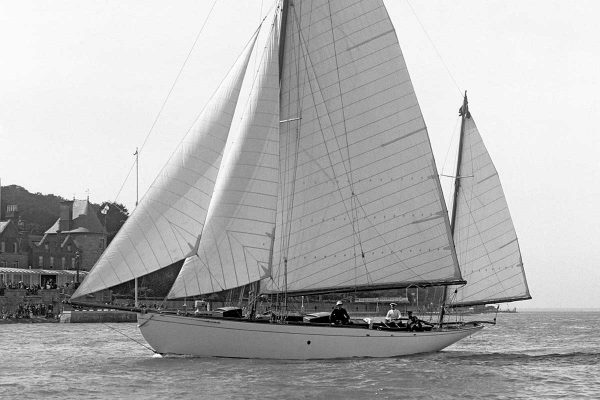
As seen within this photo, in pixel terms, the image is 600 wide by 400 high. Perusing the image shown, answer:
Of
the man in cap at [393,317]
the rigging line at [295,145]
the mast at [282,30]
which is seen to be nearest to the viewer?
the mast at [282,30]

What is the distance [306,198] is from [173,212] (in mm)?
7373

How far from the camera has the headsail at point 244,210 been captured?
3825cm

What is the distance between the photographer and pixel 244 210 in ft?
129

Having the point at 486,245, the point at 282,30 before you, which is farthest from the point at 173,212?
the point at 486,245

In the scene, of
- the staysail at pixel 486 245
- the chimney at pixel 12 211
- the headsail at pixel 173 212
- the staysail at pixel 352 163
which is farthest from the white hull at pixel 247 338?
the chimney at pixel 12 211

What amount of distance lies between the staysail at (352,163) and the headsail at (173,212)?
4.46m

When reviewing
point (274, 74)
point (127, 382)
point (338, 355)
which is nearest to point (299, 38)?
point (274, 74)

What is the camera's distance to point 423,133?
44312mm

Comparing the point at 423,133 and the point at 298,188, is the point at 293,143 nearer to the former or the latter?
the point at 298,188

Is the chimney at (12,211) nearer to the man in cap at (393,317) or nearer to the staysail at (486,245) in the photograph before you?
the staysail at (486,245)

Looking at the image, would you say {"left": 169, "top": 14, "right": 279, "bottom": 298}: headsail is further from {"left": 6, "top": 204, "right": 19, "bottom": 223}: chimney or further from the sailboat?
{"left": 6, "top": 204, "right": 19, "bottom": 223}: chimney

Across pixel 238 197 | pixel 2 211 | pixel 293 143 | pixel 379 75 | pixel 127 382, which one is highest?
pixel 2 211

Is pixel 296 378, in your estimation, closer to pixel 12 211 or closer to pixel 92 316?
pixel 92 316

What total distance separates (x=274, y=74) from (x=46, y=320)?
73.6 metres
